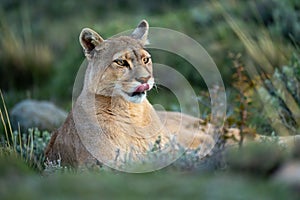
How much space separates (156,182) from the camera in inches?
142

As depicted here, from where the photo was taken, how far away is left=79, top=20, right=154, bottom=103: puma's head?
5812mm

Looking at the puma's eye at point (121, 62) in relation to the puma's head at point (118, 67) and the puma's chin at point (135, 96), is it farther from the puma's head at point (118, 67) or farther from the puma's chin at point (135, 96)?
the puma's chin at point (135, 96)

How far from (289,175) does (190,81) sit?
8.02 meters

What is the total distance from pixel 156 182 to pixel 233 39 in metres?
8.20

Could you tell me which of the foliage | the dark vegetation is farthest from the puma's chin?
the foliage

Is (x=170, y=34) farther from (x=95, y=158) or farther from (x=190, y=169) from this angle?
(x=190, y=169)

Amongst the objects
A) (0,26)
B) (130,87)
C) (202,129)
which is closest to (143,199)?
(130,87)

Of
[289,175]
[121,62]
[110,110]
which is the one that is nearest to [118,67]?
[121,62]

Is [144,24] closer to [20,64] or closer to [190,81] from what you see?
[190,81]

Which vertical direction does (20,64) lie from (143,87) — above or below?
above

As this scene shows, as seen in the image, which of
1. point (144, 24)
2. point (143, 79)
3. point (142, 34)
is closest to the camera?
point (143, 79)

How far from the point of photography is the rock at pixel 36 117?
27.9ft

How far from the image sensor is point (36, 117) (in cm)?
861

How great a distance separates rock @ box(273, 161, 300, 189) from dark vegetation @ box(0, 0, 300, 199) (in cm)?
5
